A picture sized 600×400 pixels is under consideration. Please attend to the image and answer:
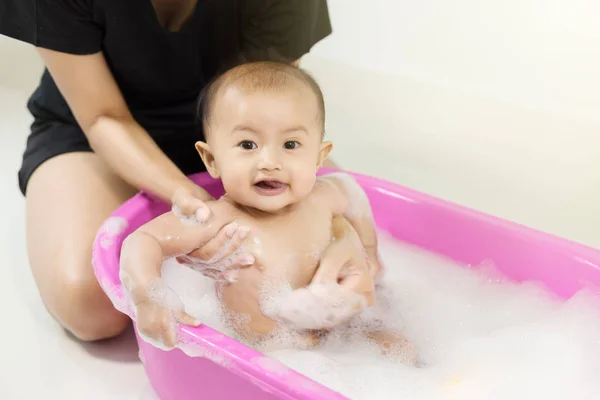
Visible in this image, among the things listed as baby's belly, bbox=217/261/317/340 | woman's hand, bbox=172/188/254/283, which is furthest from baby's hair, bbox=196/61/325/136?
baby's belly, bbox=217/261/317/340

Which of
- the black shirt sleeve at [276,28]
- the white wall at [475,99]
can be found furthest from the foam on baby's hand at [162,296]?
the white wall at [475,99]

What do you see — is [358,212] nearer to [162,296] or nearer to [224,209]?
[224,209]

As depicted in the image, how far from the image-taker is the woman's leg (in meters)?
1.00

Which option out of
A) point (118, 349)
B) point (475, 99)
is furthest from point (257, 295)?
point (475, 99)

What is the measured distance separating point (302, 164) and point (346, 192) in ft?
0.72

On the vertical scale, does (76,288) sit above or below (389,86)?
above

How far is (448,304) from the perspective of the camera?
1125mm

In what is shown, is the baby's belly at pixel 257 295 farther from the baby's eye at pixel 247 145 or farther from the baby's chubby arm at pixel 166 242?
the baby's eye at pixel 247 145

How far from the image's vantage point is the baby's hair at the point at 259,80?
0.86 m

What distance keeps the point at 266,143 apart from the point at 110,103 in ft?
1.13

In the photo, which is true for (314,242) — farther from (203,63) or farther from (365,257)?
(203,63)

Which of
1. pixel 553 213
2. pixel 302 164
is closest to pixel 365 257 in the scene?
pixel 302 164

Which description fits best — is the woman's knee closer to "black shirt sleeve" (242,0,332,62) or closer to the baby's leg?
the baby's leg

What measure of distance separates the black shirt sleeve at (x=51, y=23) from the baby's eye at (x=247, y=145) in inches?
13.2
